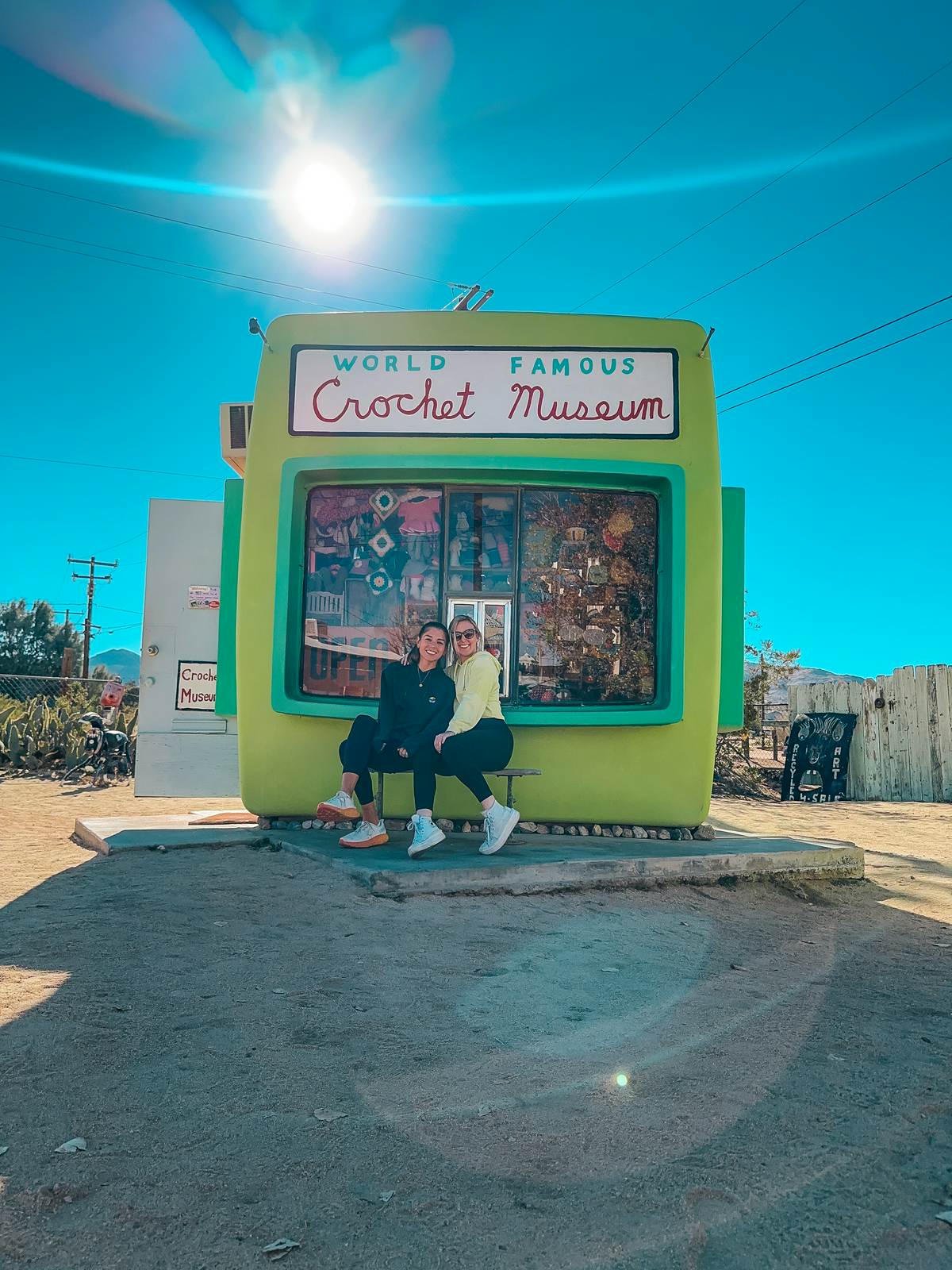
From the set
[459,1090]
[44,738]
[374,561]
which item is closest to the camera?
[459,1090]

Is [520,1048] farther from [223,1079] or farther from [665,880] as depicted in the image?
[665,880]

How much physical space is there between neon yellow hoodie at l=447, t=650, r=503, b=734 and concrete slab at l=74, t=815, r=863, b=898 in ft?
2.55

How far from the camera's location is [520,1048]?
293cm

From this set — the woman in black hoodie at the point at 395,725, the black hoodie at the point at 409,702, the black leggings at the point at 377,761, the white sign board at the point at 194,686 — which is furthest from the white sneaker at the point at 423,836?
the white sign board at the point at 194,686

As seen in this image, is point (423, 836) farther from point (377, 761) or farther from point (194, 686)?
point (194, 686)

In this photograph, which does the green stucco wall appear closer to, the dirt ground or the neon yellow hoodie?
the neon yellow hoodie

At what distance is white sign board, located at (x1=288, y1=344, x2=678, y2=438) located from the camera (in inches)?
261

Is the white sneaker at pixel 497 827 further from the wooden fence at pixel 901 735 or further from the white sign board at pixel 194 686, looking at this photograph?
the wooden fence at pixel 901 735

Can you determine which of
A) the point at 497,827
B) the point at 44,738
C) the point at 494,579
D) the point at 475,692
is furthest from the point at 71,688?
the point at 497,827

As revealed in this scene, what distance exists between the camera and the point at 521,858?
5.17 meters

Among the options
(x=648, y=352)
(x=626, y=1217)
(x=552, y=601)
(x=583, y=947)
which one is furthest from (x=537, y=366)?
(x=626, y=1217)

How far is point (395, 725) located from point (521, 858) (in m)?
1.14

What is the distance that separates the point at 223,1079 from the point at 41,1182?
600mm

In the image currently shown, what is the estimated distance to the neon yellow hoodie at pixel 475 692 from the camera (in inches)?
218
